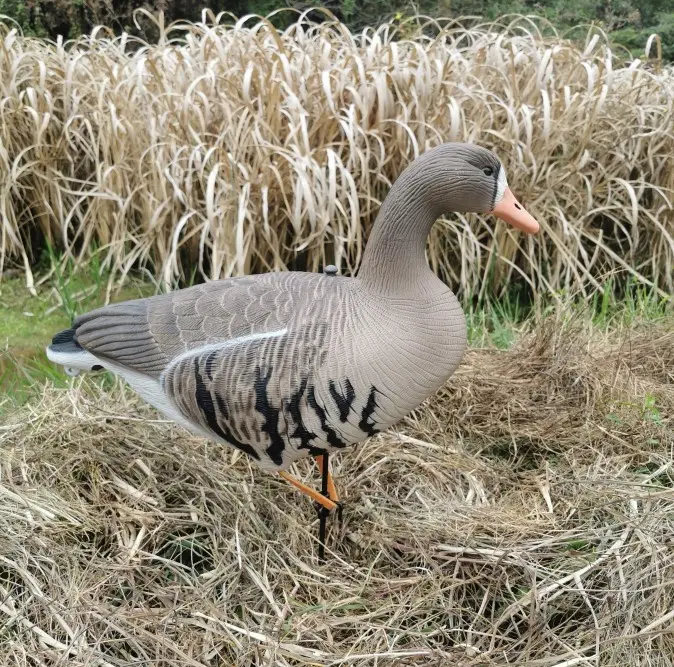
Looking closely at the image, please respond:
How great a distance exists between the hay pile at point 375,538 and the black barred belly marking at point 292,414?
29 centimetres

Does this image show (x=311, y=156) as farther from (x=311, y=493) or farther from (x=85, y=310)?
(x=311, y=493)

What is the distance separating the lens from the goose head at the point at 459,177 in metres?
1.27

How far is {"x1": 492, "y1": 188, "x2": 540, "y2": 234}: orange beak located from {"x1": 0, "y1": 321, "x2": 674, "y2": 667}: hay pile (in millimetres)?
559

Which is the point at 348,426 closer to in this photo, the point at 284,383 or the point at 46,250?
the point at 284,383

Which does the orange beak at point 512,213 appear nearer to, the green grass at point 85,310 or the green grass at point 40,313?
the green grass at point 85,310

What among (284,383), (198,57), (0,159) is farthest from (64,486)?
(198,57)

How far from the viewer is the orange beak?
1.34m

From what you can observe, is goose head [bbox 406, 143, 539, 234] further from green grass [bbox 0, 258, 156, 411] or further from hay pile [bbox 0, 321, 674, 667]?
green grass [bbox 0, 258, 156, 411]

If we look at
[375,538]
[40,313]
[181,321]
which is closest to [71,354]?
[181,321]

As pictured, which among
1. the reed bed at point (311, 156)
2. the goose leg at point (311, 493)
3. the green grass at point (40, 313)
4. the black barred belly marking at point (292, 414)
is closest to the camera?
the black barred belly marking at point (292, 414)

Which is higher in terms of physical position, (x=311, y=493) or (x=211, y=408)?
(x=211, y=408)

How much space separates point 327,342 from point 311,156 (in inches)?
49.5

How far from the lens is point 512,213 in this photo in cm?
135

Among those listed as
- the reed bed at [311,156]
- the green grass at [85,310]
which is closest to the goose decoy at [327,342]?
the green grass at [85,310]
